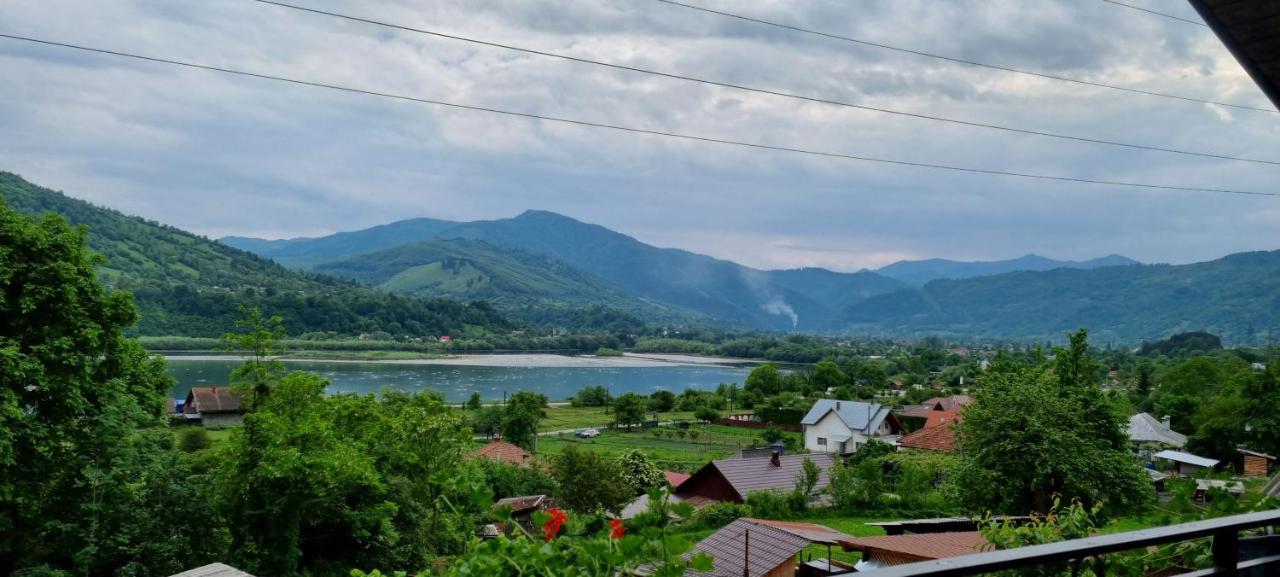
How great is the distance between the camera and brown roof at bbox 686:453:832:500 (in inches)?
951

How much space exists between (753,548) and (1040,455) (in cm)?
606

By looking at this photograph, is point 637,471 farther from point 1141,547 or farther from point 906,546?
point 1141,547

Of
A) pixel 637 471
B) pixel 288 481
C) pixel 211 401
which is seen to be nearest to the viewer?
pixel 288 481

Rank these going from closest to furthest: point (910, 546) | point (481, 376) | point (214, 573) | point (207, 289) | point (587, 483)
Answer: point (214, 573)
point (910, 546)
point (587, 483)
point (481, 376)
point (207, 289)

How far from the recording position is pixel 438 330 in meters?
124

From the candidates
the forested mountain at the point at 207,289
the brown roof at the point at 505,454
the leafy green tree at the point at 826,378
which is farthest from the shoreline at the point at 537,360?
the brown roof at the point at 505,454

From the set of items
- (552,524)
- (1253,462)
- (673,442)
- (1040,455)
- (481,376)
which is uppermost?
(552,524)

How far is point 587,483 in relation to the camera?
22.5 metres

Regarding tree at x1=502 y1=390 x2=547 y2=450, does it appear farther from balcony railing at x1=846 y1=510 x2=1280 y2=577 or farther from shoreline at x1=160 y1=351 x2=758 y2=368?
shoreline at x1=160 y1=351 x2=758 y2=368

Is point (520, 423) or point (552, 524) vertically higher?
point (552, 524)

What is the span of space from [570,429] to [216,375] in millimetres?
34525

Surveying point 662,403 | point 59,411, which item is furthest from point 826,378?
point 59,411

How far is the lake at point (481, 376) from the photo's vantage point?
207 ft

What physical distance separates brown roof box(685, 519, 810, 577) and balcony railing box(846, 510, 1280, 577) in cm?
882
